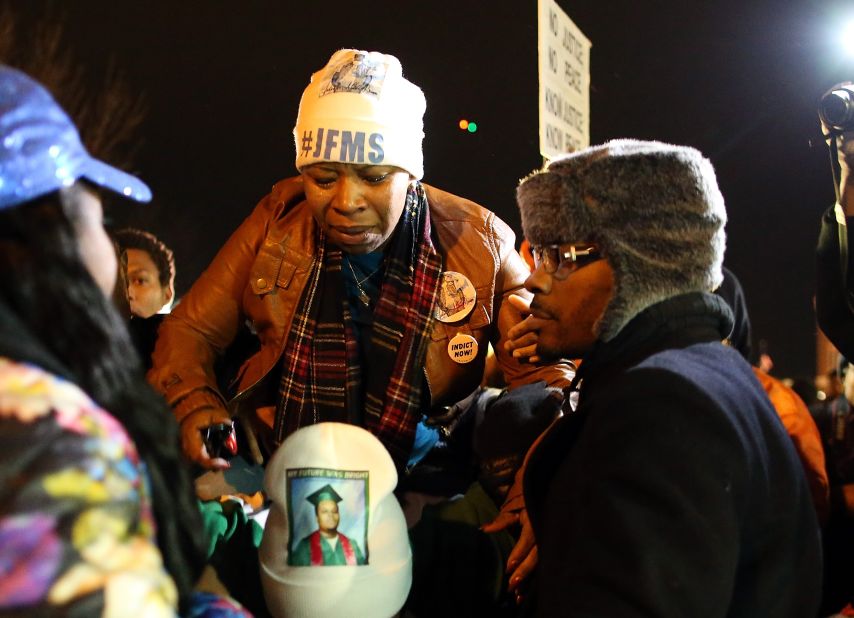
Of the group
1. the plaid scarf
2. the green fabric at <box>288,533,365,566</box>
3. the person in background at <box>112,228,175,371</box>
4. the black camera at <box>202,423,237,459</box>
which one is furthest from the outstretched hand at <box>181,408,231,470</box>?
the person in background at <box>112,228,175,371</box>

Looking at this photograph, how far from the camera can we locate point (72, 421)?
1151mm

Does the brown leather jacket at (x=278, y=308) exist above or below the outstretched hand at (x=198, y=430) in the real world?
above

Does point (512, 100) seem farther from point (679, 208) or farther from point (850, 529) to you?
point (679, 208)

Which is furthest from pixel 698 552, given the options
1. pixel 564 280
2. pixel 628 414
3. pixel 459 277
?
pixel 459 277

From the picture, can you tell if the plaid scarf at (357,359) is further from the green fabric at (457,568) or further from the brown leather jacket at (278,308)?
the green fabric at (457,568)

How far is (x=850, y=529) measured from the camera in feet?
10.6

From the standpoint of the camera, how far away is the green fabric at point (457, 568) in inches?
99.3

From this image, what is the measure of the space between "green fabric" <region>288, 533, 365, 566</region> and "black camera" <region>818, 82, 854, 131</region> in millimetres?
2311

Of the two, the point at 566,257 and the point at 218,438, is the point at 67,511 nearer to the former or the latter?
the point at 566,257

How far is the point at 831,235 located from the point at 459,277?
148 cm

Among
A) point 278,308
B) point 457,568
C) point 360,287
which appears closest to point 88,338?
point 457,568

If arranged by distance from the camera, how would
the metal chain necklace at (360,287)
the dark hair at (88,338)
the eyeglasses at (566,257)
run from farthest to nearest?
1. the metal chain necklace at (360,287)
2. the eyeglasses at (566,257)
3. the dark hair at (88,338)

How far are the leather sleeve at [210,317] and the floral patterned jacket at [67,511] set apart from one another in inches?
65.5

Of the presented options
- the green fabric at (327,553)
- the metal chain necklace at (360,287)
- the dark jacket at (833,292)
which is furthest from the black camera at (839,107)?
the green fabric at (327,553)
